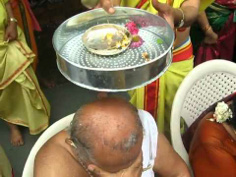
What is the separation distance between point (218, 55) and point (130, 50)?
1.51m

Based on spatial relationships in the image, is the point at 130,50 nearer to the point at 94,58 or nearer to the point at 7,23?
the point at 94,58

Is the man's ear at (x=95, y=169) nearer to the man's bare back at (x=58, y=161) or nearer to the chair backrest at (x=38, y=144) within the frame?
the man's bare back at (x=58, y=161)

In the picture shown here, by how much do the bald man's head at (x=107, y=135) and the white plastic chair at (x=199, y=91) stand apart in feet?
1.68

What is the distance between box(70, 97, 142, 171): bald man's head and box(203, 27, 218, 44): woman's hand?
1467 millimetres

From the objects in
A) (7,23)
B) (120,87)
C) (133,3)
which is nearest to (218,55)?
(133,3)

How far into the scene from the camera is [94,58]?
0.99m

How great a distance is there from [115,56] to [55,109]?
5.52 ft

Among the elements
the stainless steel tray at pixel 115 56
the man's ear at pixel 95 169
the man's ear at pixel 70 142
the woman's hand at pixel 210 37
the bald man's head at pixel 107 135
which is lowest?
the woman's hand at pixel 210 37

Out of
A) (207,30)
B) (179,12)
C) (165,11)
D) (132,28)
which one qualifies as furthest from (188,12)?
(207,30)

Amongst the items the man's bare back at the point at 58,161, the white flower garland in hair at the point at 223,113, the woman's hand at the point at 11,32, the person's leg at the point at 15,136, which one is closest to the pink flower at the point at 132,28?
the man's bare back at the point at 58,161

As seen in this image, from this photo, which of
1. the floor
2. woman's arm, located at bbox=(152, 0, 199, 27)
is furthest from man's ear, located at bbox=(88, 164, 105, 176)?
the floor

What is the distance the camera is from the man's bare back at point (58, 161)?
102 cm

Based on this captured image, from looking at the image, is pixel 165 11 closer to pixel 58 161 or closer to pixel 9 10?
pixel 58 161

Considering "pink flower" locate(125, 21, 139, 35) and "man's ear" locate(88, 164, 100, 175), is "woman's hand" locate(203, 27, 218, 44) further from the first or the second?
"man's ear" locate(88, 164, 100, 175)
